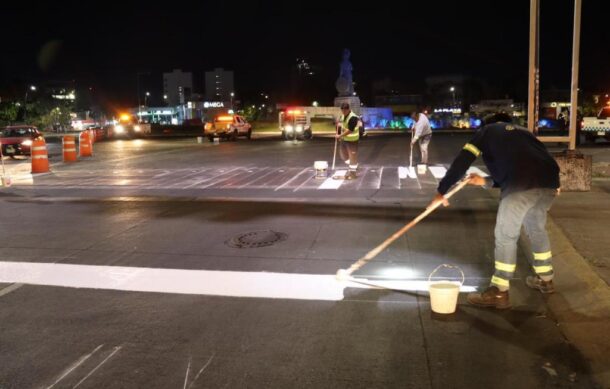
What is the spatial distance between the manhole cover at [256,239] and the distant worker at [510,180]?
10.6ft

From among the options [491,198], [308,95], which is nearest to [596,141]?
[491,198]

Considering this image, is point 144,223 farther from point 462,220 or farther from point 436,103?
point 436,103

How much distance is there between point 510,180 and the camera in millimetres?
5160

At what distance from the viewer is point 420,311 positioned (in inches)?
205

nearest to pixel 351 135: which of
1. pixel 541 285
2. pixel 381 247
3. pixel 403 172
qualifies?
pixel 403 172

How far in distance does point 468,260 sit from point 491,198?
4.74 metres

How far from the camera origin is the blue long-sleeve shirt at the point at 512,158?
16.8ft

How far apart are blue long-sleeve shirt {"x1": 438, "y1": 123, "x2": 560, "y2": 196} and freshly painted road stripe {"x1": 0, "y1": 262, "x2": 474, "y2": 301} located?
126 centimetres

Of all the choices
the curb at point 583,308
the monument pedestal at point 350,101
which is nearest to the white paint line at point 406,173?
the curb at point 583,308

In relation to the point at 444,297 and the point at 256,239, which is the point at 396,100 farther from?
the point at 444,297

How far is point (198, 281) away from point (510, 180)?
10.8 ft

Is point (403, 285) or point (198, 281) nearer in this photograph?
point (403, 285)

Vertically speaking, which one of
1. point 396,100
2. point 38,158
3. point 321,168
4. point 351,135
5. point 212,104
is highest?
point 212,104

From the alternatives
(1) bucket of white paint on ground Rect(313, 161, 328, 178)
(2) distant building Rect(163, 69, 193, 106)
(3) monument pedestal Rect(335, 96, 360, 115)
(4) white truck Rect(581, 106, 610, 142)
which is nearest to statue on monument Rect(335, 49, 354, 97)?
(3) monument pedestal Rect(335, 96, 360, 115)
